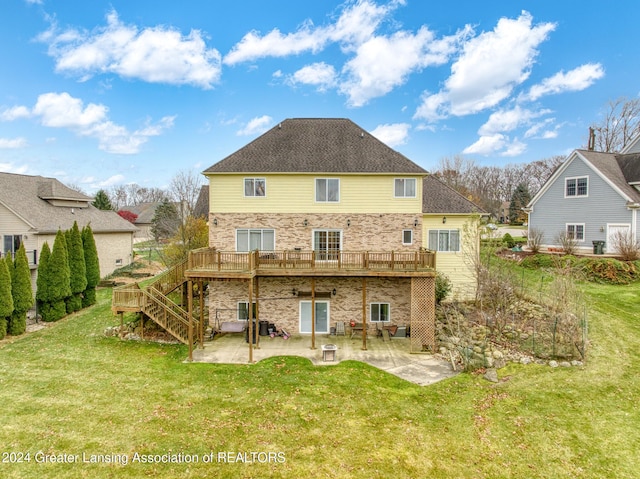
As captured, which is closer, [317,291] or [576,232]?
[317,291]

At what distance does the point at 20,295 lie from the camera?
50.9 feet

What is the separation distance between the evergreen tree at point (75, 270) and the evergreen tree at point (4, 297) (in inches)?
145

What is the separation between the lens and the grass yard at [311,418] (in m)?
7.22

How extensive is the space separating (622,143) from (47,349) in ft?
187

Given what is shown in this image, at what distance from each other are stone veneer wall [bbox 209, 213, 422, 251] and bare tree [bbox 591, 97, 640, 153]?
39717 mm

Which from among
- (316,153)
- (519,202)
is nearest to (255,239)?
(316,153)

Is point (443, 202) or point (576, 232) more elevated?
point (443, 202)

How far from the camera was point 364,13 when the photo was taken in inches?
731

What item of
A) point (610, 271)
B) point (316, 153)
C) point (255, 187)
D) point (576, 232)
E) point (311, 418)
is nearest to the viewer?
point (311, 418)

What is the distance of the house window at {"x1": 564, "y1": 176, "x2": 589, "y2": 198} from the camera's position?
80.9ft

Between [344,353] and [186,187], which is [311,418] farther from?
[186,187]

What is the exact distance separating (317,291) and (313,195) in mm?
4933

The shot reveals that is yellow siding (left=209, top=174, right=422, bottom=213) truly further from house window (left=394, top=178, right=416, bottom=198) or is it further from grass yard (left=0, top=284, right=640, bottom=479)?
grass yard (left=0, top=284, right=640, bottom=479)

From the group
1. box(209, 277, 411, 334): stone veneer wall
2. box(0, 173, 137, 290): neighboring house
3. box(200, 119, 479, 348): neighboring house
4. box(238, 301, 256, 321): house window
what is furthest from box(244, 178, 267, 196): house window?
box(0, 173, 137, 290): neighboring house
